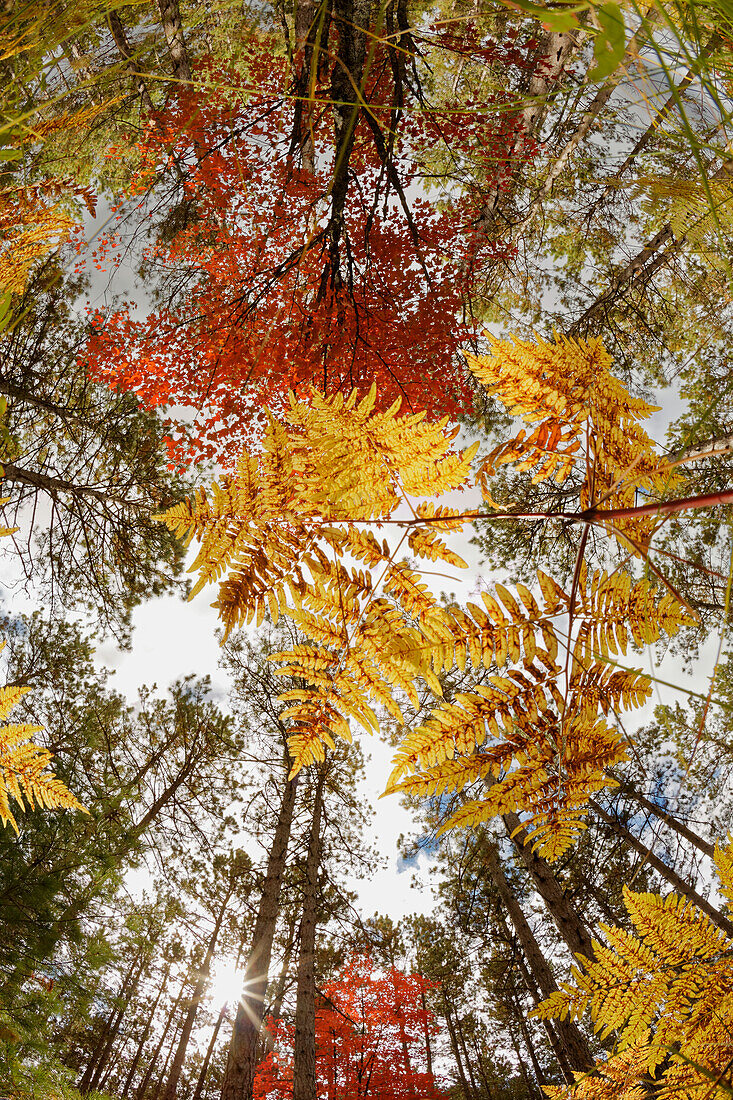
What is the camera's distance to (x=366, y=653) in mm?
891

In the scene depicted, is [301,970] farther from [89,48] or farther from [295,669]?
[89,48]

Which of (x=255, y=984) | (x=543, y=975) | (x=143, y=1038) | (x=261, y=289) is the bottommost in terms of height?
(x=143, y=1038)

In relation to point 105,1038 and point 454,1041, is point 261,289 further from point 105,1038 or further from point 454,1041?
point 454,1041

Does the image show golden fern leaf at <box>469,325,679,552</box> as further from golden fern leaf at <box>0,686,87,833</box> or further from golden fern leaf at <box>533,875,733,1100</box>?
golden fern leaf at <box>0,686,87,833</box>

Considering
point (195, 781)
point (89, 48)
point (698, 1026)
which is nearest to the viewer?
point (698, 1026)

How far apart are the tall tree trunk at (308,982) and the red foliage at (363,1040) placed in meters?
1.44

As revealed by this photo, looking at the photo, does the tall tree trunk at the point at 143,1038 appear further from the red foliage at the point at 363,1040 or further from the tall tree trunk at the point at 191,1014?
the red foliage at the point at 363,1040

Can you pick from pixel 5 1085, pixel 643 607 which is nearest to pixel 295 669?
pixel 643 607

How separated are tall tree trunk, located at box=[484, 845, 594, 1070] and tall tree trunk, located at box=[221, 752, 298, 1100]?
3610 millimetres

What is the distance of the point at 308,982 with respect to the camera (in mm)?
7980

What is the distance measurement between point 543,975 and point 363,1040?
6134 millimetres

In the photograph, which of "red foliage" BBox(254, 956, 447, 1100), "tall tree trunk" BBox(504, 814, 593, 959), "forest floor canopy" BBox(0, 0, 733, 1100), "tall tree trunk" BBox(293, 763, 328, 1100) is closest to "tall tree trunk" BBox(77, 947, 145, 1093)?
"forest floor canopy" BBox(0, 0, 733, 1100)

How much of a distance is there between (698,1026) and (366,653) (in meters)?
1.10

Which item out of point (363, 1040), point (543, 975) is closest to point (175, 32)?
point (543, 975)
